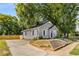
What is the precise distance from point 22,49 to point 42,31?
0.22 metres

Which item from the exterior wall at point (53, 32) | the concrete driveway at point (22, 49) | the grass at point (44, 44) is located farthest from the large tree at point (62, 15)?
the concrete driveway at point (22, 49)

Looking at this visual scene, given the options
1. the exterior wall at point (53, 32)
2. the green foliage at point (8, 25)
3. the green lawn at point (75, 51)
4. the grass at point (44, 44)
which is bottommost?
the green lawn at point (75, 51)

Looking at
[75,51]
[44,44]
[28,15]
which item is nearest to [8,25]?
[28,15]

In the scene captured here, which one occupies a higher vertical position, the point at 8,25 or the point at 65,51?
the point at 8,25

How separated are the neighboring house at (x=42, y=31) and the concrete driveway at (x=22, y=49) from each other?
68mm

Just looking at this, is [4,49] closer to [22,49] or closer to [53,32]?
[22,49]

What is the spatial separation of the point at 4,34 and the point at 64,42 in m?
0.49

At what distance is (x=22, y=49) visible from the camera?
369 centimetres

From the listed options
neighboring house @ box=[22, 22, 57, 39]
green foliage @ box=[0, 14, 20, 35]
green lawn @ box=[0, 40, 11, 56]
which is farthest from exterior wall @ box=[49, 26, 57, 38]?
green lawn @ box=[0, 40, 11, 56]

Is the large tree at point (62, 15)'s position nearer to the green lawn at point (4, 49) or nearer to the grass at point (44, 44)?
the grass at point (44, 44)

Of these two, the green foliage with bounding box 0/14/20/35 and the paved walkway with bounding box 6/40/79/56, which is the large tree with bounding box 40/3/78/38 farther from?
the green foliage with bounding box 0/14/20/35

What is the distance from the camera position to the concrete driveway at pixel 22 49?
3.66 meters

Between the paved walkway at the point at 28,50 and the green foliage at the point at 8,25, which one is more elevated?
the green foliage at the point at 8,25

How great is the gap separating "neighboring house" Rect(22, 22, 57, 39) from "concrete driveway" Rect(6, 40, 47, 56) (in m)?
0.07
